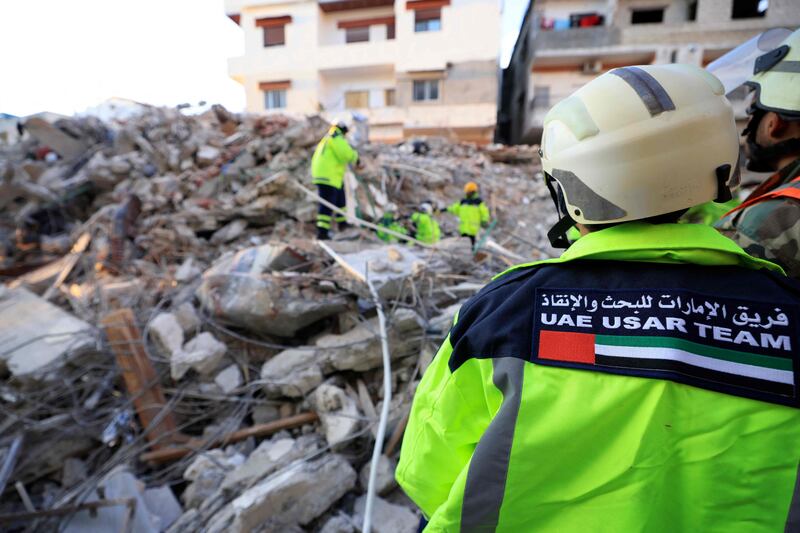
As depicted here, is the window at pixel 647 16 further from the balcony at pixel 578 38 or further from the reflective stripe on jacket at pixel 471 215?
the reflective stripe on jacket at pixel 471 215

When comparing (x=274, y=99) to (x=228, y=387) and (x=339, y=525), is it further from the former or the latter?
(x=339, y=525)

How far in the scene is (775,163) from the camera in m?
1.66

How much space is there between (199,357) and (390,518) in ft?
6.81

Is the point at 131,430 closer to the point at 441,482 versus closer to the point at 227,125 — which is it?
the point at 441,482

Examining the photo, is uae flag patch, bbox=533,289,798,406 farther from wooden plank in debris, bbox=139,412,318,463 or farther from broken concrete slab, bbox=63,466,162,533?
broken concrete slab, bbox=63,466,162,533

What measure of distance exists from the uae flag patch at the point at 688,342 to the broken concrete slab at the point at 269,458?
2.29 m

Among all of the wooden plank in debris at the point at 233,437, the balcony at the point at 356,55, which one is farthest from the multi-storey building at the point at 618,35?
the wooden plank in debris at the point at 233,437

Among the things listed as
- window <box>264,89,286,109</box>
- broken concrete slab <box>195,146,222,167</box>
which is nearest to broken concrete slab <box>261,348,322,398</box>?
broken concrete slab <box>195,146,222,167</box>

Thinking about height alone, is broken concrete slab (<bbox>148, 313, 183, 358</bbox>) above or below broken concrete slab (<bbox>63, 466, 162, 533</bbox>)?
above

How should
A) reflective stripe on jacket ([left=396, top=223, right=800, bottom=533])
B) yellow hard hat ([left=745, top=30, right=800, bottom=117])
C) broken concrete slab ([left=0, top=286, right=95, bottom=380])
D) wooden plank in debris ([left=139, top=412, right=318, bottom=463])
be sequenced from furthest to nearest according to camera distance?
broken concrete slab ([left=0, top=286, right=95, bottom=380])
wooden plank in debris ([left=139, top=412, right=318, bottom=463])
yellow hard hat ([left=745, top=30, right=800, bottom=117])
reflective stripe on jacket ([left=396, top=223, right=800, bottom=533])

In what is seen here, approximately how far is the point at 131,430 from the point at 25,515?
2.69 feet

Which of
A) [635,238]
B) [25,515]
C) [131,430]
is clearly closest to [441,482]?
[635,238]

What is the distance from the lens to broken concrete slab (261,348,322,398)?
3.06 m

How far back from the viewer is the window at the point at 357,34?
2198cm
